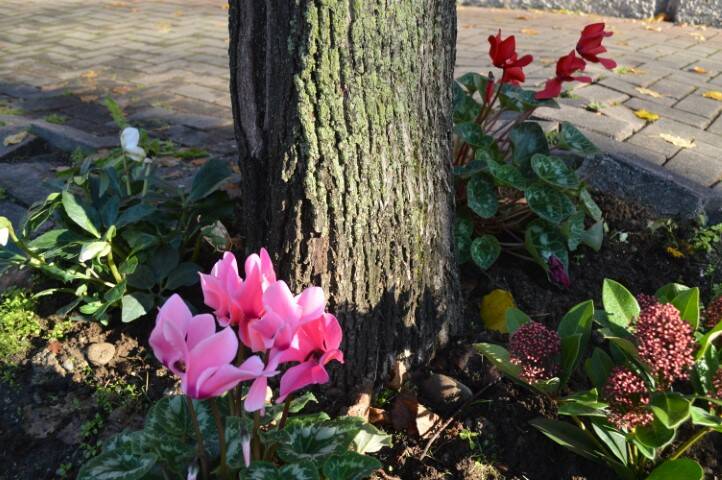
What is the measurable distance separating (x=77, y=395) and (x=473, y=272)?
53.7 inches

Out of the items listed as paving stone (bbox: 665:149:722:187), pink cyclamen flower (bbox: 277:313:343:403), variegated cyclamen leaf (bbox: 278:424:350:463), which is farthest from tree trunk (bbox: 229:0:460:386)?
paving stone (bbox: 665:149:722:187)

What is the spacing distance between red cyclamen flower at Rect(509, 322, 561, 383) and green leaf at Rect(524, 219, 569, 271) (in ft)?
2.39

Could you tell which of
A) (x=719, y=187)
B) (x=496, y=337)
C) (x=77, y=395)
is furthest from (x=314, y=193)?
(x=719, y=187)

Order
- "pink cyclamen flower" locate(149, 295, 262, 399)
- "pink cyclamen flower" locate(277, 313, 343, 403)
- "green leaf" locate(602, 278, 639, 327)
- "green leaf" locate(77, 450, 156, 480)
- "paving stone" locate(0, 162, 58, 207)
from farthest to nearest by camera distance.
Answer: "paving stone" locate(0, 162, 58, 207)
"green leaf" locate(602, 278, 639, 327)
"green leaf" locate(77, 450, 156, 480)
"pink cyclamen flower" locate(277, 313, 343, 403)
"pink cyclamen flower" locate(149, 295, 262, 399)

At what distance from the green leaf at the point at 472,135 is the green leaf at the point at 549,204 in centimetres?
24

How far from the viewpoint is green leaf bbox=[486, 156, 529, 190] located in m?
2.21

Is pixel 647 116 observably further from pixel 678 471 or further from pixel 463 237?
pixel 678 471

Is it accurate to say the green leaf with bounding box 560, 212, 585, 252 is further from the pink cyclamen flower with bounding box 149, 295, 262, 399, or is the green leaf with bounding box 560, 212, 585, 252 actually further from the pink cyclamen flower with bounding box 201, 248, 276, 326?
the pink cyclamen flower with bounding box 149, 295, 262, 399

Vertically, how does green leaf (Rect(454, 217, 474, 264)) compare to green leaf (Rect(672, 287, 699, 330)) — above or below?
below

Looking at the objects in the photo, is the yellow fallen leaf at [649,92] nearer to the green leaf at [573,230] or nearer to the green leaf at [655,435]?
the green leaf at [573,230]

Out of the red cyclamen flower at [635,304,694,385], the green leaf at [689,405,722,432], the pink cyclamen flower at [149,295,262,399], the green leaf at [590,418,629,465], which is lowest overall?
the green leaf at [590,418,629,465]

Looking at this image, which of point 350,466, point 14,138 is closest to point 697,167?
point 350,466

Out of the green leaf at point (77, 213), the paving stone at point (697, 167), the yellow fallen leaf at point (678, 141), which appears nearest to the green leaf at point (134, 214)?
the green leaf at point (77, 213)

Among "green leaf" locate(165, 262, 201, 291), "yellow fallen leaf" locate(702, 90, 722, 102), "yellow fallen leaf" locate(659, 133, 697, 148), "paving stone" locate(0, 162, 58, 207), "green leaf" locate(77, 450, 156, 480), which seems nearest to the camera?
"green leaf" locate(77, 450, 156, 480)
